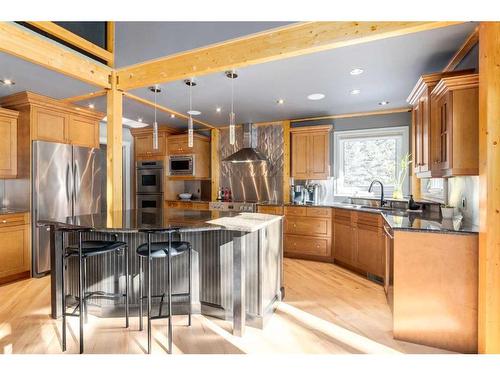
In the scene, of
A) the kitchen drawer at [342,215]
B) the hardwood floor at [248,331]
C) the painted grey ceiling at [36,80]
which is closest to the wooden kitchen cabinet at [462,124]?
the hardwood floor at [248,331]

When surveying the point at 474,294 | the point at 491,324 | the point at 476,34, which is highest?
the point at 476,34

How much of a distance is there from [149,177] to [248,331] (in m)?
4.25

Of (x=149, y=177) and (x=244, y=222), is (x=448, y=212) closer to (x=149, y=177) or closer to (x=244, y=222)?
(x=244, y=222)

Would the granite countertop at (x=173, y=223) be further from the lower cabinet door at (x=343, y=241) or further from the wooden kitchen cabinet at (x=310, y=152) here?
the wooden kitchen cabinet at (x=310, y=152)

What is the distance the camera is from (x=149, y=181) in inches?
228

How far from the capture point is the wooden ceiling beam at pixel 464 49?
226 cm

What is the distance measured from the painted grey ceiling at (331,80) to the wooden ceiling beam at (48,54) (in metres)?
0.64

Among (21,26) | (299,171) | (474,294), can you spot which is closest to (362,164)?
(299,171)

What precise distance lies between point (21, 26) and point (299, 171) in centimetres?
399

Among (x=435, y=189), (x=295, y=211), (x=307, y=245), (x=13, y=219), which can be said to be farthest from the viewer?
(x=295, y=211)

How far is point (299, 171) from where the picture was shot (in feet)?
16.4

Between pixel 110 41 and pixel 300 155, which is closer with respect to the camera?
pixel 110 41

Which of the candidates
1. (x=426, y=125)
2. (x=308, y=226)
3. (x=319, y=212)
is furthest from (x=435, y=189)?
(x=308, y=226)
